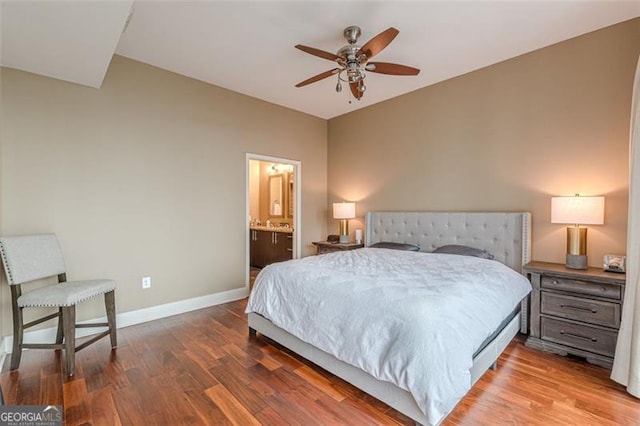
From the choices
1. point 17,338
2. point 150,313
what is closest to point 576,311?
point 150,313

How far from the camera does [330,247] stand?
4.67 m

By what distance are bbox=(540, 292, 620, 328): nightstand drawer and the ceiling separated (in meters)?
2.40

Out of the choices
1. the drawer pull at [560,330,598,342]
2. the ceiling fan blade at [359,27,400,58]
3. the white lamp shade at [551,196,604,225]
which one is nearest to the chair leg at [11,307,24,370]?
the ceiling fan blade at [359,27,400,58]

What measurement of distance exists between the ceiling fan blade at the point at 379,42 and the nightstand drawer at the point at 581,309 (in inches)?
99.4

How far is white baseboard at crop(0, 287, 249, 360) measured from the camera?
2.70m

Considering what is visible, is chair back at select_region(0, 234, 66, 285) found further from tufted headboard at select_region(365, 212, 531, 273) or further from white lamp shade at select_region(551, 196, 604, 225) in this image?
white lamp shade at select_region(551, 196, 604, 225)

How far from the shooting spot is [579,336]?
250 cm

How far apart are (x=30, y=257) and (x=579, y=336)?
4.58 meters

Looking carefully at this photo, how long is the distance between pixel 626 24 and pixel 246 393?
4.34 metres

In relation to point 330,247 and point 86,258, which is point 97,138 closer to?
point 86,258

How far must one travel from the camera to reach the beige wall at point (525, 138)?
8.95 feet

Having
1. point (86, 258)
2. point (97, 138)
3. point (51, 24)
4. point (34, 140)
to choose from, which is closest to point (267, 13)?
point (51, 24)

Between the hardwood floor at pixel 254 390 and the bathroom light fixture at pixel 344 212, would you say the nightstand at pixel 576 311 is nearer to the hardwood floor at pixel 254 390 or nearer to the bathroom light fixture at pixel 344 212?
the hardwood floor at pixel 254 390

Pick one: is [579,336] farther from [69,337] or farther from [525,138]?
[69,337]
